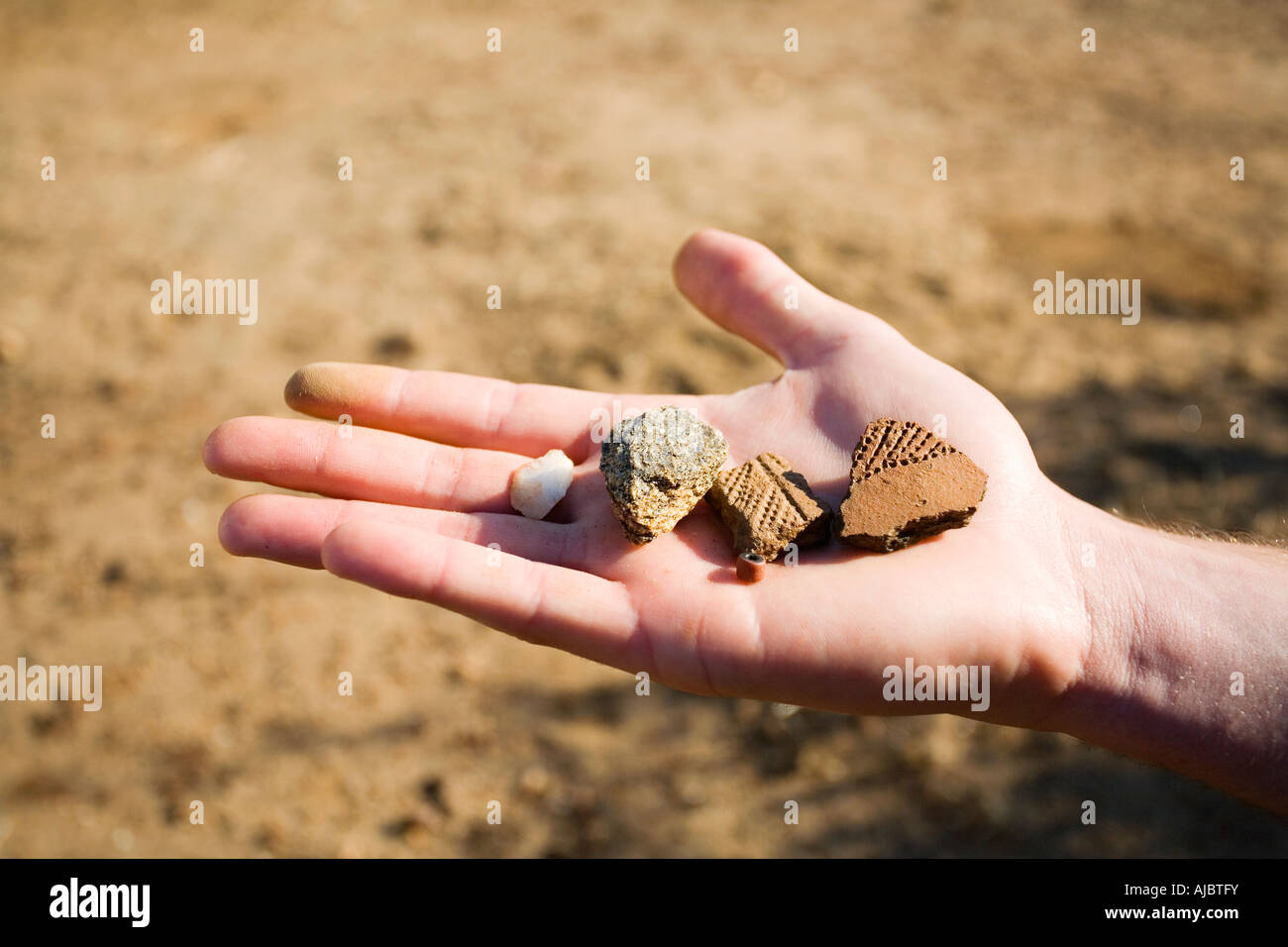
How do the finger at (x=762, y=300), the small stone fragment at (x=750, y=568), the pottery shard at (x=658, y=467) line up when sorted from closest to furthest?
the small stone fragment at (x=750, y=568) → the pottery shard at (x=658, y=467) → the finger at (x=762, y=300)

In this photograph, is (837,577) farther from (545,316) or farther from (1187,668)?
(545,316)

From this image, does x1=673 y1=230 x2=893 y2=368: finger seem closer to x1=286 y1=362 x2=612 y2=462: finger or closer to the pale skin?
the pale skin

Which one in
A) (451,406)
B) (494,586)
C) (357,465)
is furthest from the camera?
(451,406)

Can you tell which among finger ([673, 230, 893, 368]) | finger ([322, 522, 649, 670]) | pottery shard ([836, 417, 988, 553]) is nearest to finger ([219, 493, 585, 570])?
finger ([322, 522, 649, 670])

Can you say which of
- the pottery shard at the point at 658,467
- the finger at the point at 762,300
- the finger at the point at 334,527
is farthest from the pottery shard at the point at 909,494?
the finger at the point at 334,527

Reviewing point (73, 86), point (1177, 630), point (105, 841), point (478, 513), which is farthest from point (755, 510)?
point (73, 86)

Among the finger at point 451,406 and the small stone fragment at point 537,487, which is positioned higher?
the finger at point 451,406

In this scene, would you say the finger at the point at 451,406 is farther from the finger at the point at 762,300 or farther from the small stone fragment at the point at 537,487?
the finger at the point at 762,300

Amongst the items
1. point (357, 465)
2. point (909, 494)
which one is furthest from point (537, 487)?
point (909, 494)
